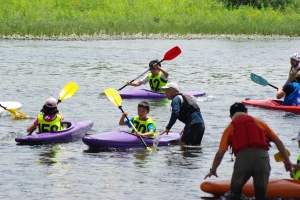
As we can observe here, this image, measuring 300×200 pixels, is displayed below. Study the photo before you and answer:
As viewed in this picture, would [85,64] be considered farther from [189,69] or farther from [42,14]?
[42,14]

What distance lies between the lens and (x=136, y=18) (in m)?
38.1

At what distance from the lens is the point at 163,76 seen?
15.4 meters

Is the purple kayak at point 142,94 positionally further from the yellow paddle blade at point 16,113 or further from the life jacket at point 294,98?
the yellow paddle blade at point 16,113

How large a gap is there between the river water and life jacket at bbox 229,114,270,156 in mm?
1452

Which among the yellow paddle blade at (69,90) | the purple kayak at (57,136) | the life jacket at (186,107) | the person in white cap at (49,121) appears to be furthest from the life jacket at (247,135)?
the yellow paddle blade at (69,90)

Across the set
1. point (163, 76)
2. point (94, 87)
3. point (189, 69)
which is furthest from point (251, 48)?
point (163, 76)

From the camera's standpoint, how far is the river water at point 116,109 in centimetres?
856

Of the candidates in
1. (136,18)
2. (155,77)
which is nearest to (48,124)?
(155,77)

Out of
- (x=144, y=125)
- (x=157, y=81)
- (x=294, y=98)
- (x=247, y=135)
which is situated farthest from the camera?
(x=157, y=81)

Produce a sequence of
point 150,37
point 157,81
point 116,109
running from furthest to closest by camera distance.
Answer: point 150,37, point 157,81, point 116,109

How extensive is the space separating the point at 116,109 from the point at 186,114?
16.1 ft

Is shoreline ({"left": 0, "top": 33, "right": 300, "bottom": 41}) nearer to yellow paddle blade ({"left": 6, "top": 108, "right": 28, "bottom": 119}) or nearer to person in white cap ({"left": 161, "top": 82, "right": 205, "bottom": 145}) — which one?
yellow paddle blade ({"left": 6, "top": 108, "right": 28, "bottom": 119})

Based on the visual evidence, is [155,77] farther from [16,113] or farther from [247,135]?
[247,135]

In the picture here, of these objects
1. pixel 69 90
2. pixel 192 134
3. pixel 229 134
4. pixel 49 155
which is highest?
pixel 229 134
